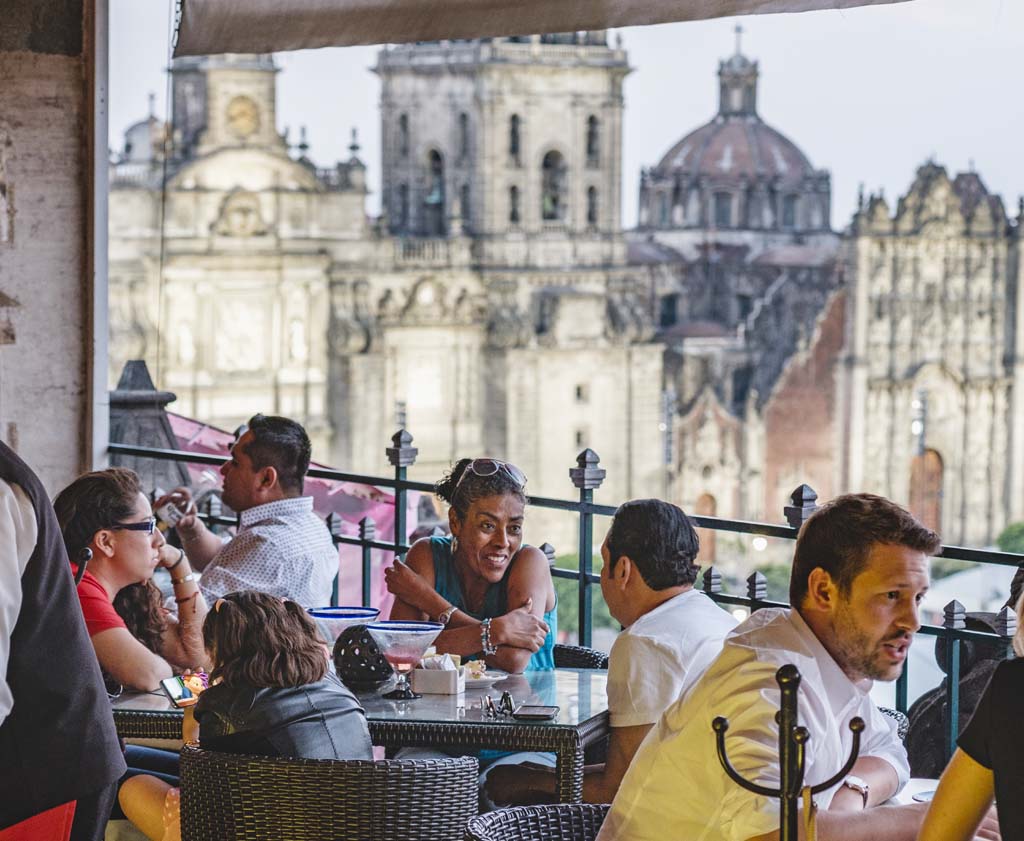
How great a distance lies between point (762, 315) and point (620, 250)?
7679 mm

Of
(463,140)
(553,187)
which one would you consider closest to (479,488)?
(463,140)

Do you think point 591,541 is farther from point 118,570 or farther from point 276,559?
point 118,570

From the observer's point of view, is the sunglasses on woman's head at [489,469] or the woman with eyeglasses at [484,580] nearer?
the woman with eyeglasses at [484,580]

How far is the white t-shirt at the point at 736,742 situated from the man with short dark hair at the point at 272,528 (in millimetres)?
1639

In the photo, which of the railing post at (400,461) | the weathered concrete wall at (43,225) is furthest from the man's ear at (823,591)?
the weathered concrete wall at (43,225)

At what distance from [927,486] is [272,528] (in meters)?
53.3

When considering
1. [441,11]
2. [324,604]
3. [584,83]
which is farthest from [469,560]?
[584,83]

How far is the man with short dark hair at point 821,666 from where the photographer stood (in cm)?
215

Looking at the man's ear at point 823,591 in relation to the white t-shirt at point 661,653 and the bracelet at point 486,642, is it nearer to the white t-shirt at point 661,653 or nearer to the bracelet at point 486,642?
the white t-shirt at point 661,653

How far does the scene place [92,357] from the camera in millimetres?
4863

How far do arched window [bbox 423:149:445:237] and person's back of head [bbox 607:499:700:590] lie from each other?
1899 inches

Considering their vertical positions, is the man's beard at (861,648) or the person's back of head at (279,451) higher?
the person's back of head at (279,451)

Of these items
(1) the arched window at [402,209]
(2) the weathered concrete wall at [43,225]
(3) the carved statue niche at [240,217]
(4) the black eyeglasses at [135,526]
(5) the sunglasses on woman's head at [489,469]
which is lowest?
(4) the black eyeglasses at [135,526]

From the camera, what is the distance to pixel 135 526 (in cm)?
324
